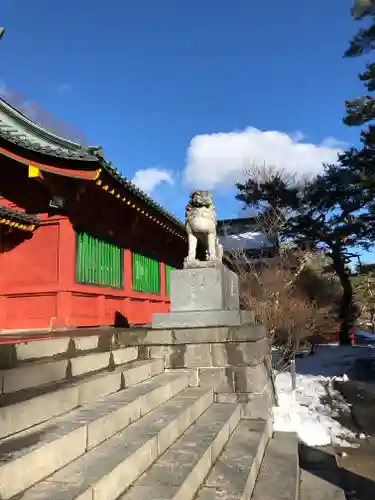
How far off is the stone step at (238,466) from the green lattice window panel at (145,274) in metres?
6.37

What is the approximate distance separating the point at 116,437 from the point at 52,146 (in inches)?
267

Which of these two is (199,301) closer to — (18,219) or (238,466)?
(238,466)

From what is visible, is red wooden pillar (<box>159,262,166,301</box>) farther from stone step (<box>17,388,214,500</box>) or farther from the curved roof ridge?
stone step (<box>17,388,214,500</box>)

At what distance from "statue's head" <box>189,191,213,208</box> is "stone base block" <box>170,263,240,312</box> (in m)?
0.91

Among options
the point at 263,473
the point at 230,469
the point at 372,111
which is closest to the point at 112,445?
the point at 230,469

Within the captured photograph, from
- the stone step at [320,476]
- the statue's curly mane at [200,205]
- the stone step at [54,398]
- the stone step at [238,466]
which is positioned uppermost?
the statue's curly mane at [200,205]

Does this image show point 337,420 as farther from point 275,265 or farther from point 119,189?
point 275,265

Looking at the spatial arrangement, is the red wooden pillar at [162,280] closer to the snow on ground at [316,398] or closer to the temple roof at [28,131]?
the snow on ground at [316,398]

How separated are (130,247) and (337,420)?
A: 5.94m

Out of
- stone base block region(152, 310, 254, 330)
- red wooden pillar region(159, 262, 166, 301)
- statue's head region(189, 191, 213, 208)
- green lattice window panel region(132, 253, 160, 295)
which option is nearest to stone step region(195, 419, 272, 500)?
stone base block region(152, 310, 254, 330)

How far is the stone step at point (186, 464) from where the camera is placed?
91.2 inches

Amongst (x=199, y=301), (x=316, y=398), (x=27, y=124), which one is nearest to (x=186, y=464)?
(x=199, y=301)

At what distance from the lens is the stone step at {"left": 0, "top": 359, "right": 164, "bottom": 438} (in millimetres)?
2340

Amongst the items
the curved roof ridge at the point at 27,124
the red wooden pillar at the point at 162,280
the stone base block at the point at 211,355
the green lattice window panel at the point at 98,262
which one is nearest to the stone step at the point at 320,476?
the stone base block at the point at 211,355
